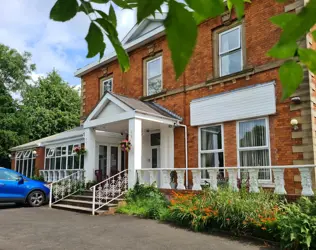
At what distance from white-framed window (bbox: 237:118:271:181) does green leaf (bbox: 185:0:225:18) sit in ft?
31.9

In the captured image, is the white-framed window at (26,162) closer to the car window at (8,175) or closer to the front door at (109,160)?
the front door at (109,160)

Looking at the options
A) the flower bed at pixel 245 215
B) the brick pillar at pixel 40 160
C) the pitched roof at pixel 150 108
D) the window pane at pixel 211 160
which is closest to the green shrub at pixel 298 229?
the flower bed at pixel 245 215

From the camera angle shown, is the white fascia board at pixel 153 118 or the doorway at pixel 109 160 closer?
the white fascia board at pixel 153 118

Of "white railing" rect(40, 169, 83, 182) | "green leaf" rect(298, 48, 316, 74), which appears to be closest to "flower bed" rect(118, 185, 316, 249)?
"green leaf" rect(298, 48, 316, 74)

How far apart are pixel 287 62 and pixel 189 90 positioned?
A: 465 inches

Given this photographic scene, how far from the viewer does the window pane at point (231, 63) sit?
1159cm

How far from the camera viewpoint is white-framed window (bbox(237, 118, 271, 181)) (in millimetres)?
10273

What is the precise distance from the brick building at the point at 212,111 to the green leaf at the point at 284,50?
7.69 meters

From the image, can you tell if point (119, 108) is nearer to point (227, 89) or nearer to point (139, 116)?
point (139, 116)

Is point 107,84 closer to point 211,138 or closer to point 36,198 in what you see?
point 36,198

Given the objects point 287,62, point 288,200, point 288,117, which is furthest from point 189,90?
point 287,62

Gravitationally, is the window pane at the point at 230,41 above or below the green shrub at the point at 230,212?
above

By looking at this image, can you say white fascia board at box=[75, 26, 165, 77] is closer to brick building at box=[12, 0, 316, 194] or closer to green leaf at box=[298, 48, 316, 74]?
brick building at box=[12, 0, 316, 194]

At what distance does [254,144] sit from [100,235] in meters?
5.77
